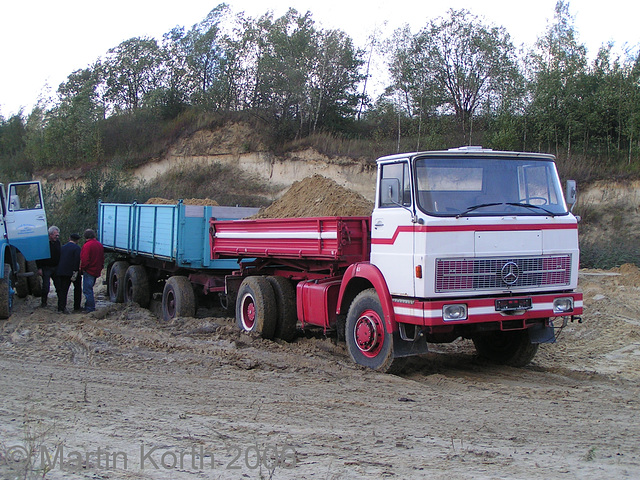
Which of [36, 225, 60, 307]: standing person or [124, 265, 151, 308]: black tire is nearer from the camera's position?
[36, 225, 60, 307]: standing person

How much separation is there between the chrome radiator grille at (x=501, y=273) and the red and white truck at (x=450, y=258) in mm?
12

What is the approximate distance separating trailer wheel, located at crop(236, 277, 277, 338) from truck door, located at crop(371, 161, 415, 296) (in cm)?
Answer: 274

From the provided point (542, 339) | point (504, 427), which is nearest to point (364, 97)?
point (542, 339)

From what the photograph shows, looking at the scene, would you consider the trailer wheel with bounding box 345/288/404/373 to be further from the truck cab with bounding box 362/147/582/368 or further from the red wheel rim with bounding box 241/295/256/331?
the red wheel rim with bounding box 241/295/256/331

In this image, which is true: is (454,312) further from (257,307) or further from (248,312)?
(248,312)

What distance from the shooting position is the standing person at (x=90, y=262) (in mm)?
12695

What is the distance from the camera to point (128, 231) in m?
14.3

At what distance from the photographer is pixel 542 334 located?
7.62 m

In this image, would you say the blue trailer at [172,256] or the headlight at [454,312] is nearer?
the headlight at [454,312]

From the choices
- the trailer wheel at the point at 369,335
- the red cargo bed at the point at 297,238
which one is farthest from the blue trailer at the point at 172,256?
the trailer wheel at the point at 369,335

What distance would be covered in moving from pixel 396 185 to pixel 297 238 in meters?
2.14

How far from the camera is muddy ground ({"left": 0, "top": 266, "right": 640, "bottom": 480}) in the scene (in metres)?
4.11

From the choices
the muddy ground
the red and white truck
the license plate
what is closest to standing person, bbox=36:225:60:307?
the muddy ground

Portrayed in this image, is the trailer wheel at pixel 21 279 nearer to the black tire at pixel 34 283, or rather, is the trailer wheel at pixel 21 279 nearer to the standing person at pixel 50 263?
the black tire at pixel 34 283
